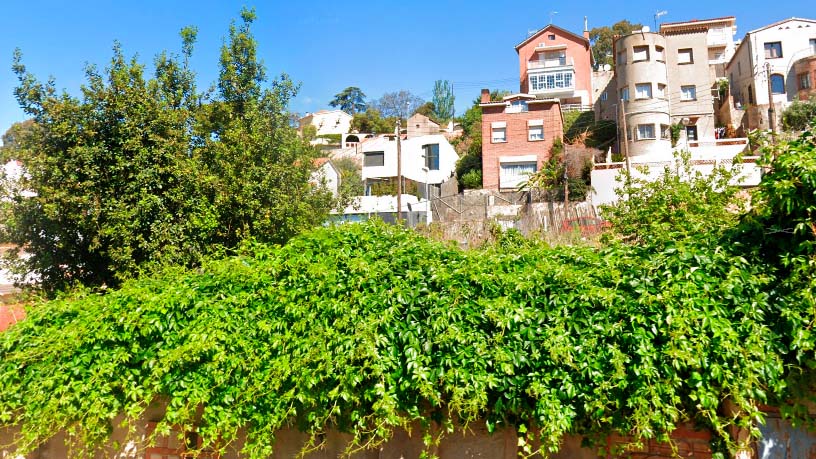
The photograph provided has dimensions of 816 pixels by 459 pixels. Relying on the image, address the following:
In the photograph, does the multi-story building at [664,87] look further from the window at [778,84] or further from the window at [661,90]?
the window at [778,84]

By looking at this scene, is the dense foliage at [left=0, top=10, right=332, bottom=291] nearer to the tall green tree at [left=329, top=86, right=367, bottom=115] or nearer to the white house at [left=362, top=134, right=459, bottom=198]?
the white house at [left=362, top=134, right=459, bottom=198]

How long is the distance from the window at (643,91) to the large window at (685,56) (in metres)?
6.58

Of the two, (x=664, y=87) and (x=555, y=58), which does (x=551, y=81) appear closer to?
(x=555, y=58)

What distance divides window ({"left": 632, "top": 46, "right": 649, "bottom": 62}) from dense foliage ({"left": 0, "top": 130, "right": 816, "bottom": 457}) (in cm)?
3584

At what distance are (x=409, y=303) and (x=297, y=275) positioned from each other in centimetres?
104

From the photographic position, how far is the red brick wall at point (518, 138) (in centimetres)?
3431

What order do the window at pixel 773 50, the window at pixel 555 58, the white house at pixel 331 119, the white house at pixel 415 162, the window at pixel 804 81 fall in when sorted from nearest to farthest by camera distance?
the window at pixel 804 81 < the window at pixel 773 50 < the white house at pixel 415 162 < the window at pixel 555 58 < the white house at pixel 331 119

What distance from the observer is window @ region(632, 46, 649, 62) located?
3584 cm

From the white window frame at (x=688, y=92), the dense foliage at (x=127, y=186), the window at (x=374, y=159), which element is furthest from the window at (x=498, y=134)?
the dense foliage at (x=127, y=186)

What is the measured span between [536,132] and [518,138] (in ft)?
4.03

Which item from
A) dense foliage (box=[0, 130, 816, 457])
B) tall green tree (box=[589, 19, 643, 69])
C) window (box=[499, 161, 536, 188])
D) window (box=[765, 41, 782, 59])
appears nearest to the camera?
dense foliage (box=[0, 130, 816, 457])

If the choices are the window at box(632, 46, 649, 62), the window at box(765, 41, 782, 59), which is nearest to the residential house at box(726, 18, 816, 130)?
the window at box(765, 41, 782, 59)

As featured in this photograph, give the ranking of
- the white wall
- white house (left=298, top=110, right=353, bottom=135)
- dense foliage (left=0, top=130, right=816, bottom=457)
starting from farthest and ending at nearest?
1. white house (left=298, top=110, right=353, bottom=135)
2. the white wall
3. dense foliage (left=0, top=130, right=816, bottom=457)

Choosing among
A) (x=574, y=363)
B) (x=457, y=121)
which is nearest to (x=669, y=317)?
(x=574, y=363)
